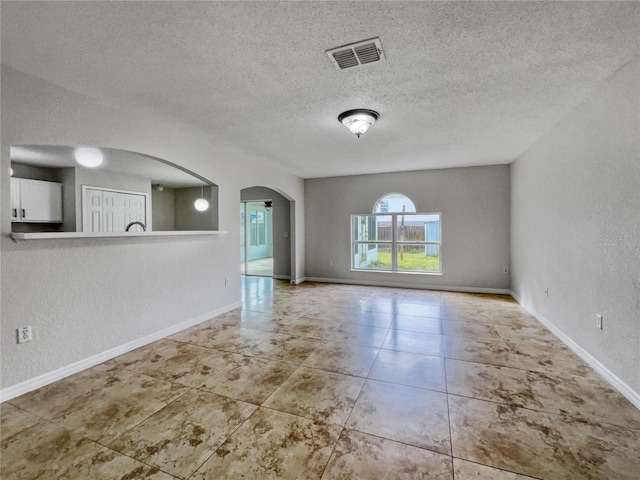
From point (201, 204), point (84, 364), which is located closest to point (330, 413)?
point (84, 364)

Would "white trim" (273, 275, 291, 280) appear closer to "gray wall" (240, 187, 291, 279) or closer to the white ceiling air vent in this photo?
"gray wall" (240, 187, 291, 279)

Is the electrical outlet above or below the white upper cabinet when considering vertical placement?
below

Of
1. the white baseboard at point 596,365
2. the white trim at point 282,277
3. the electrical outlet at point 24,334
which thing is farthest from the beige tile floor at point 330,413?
the white trim at point 282,277

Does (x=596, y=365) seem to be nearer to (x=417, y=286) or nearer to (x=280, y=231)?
(x=417, y=286)

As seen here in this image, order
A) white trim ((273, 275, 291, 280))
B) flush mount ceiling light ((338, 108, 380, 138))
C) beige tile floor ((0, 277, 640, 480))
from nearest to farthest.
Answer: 1. beige tile floor ((0, 277, 640, 480))
2. flush mount ceiling light ((338, 108, 380, 138))
3. white trim ((273, 275, 291, 280))

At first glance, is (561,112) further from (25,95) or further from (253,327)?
(25,95)

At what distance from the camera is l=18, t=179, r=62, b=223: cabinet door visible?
489 cm

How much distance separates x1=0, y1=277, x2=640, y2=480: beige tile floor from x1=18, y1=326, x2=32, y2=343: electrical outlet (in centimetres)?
43

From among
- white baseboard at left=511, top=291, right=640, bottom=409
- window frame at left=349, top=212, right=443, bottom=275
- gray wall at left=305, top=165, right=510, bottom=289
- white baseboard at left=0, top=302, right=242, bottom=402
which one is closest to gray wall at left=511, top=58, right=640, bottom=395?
white baseboard at left=511, top=291, right=640, bottom=409

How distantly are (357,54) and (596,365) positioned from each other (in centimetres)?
332

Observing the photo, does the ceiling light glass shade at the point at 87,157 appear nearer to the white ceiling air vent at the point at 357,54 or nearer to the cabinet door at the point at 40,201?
the cabinet door at the point at 40,201

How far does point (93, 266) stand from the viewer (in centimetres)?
280

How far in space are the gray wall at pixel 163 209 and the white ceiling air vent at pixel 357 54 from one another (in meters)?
7.55

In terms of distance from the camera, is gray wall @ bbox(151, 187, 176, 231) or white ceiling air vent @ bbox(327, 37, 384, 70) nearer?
white ceiling air vent @ bbox(327, 37, 384, 70)
